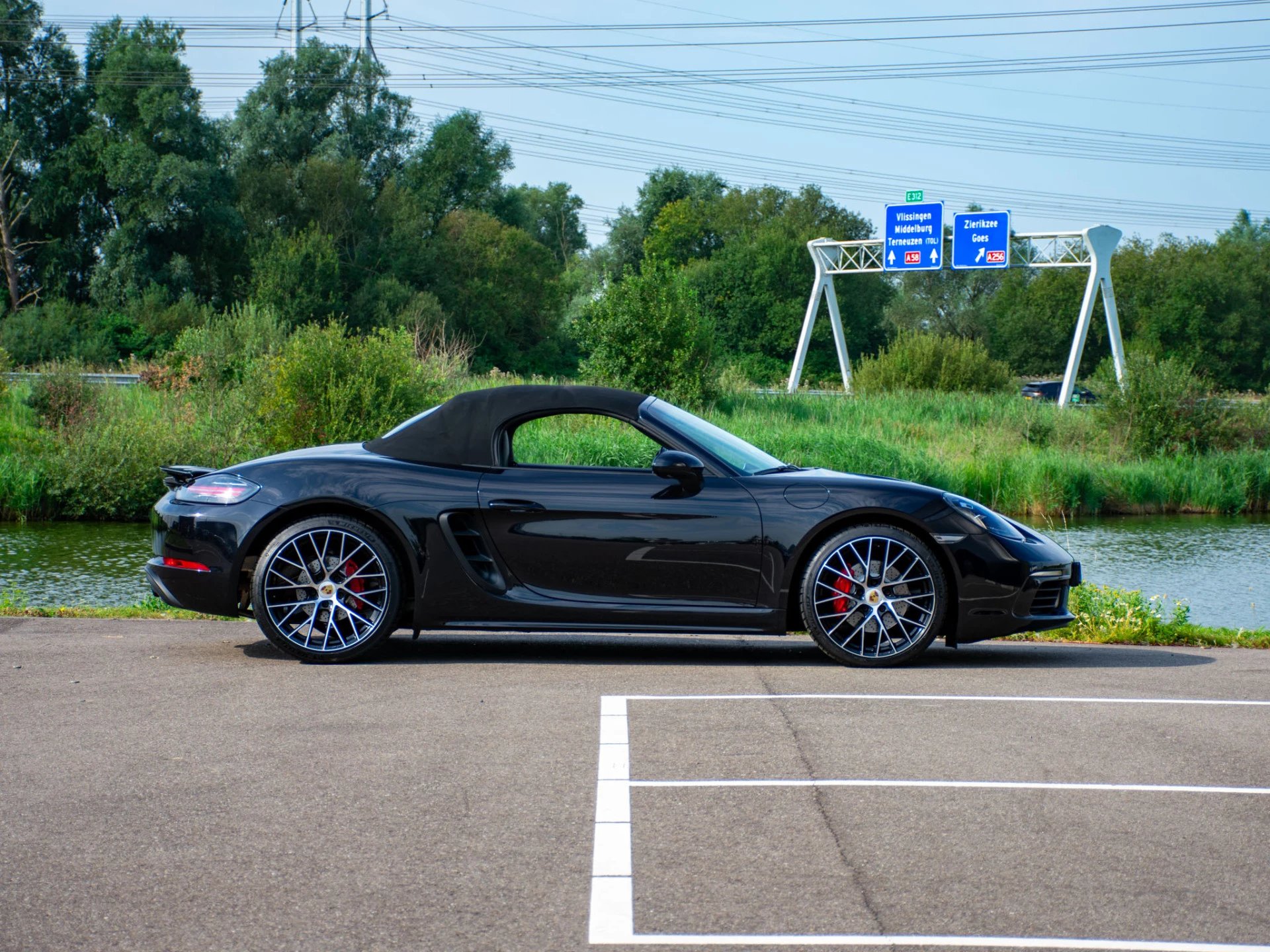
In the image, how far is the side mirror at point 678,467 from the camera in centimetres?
670

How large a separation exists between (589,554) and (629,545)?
21 centimetres

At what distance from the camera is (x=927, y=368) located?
40.3 metres

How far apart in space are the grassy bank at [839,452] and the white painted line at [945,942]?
52.7 feet

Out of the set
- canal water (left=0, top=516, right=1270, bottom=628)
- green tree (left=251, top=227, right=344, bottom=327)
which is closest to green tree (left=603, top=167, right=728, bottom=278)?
green tree (left=251, top=227, right=344, bottom=327)

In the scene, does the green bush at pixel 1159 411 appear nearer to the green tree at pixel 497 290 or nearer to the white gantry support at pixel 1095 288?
the white gantry support at pixel 1095 288

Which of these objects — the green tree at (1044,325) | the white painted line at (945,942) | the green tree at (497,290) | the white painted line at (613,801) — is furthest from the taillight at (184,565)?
the green tree at (1044,325)

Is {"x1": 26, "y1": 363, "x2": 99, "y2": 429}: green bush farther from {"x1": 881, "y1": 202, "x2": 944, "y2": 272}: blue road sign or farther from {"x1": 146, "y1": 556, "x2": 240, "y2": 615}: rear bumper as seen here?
{"x1": 881, "y1": 202, "x2": 944, "y2": 272}: blue road sign

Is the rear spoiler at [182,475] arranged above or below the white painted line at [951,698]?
above

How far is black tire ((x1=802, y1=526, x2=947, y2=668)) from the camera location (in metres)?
6.83

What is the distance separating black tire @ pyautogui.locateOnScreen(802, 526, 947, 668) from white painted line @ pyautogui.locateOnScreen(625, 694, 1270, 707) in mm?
752

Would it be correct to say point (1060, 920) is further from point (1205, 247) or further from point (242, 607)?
point (1205, 247)

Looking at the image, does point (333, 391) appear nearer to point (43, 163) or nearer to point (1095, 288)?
point (1095, 288)

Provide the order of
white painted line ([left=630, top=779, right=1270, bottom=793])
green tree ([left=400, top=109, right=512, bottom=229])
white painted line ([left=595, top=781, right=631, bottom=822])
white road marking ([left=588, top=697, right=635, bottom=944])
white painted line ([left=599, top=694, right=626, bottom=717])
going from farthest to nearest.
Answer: green tree ([left=400, top=109, right=512, bottom=229]) < white painted line ([left=599, top=694, right=626, bottom=717]) < white painted line ([left=630, top=779, right=1270, bottom=793]) < white painted line ([left=595, top=781, right=631, bottom=822]) < white road marking ([left=588, top=697, right=635, bottom=944])

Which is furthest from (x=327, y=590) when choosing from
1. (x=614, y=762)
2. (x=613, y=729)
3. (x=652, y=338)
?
(x=652, y=338)
